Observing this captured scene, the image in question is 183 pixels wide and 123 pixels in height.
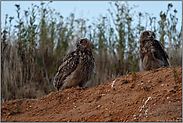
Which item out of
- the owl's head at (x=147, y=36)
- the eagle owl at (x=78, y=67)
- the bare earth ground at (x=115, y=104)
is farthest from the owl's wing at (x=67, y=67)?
the owl's head at (x=147, y=36)

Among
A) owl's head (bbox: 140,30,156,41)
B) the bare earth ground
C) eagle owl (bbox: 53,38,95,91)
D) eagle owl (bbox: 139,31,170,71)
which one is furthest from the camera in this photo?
owl's head (bbox: 140,30,156,41)

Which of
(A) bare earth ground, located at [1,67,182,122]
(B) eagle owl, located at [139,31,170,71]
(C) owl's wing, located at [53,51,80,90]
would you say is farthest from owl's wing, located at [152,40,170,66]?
(C) owl's wing, located at [53,51,80,90]

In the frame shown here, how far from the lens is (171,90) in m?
3.23

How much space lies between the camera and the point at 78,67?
511 centimetres

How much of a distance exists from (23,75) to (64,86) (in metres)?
2.60

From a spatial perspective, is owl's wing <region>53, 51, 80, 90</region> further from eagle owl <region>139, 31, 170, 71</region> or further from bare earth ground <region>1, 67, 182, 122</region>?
eagle owl <region>139, 31, 170, 71</region>

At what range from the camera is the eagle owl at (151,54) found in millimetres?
5484

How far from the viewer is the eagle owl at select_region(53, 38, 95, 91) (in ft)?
16.8

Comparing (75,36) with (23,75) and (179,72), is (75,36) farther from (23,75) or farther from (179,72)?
(179,72)

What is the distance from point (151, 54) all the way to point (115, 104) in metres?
2.42

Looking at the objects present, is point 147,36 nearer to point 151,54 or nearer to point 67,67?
point 151,54

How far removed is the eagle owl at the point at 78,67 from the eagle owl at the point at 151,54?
140 centimetres

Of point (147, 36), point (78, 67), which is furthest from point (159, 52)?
point (78, 67)

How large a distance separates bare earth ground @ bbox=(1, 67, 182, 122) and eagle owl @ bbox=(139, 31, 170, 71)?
52.3 inches
